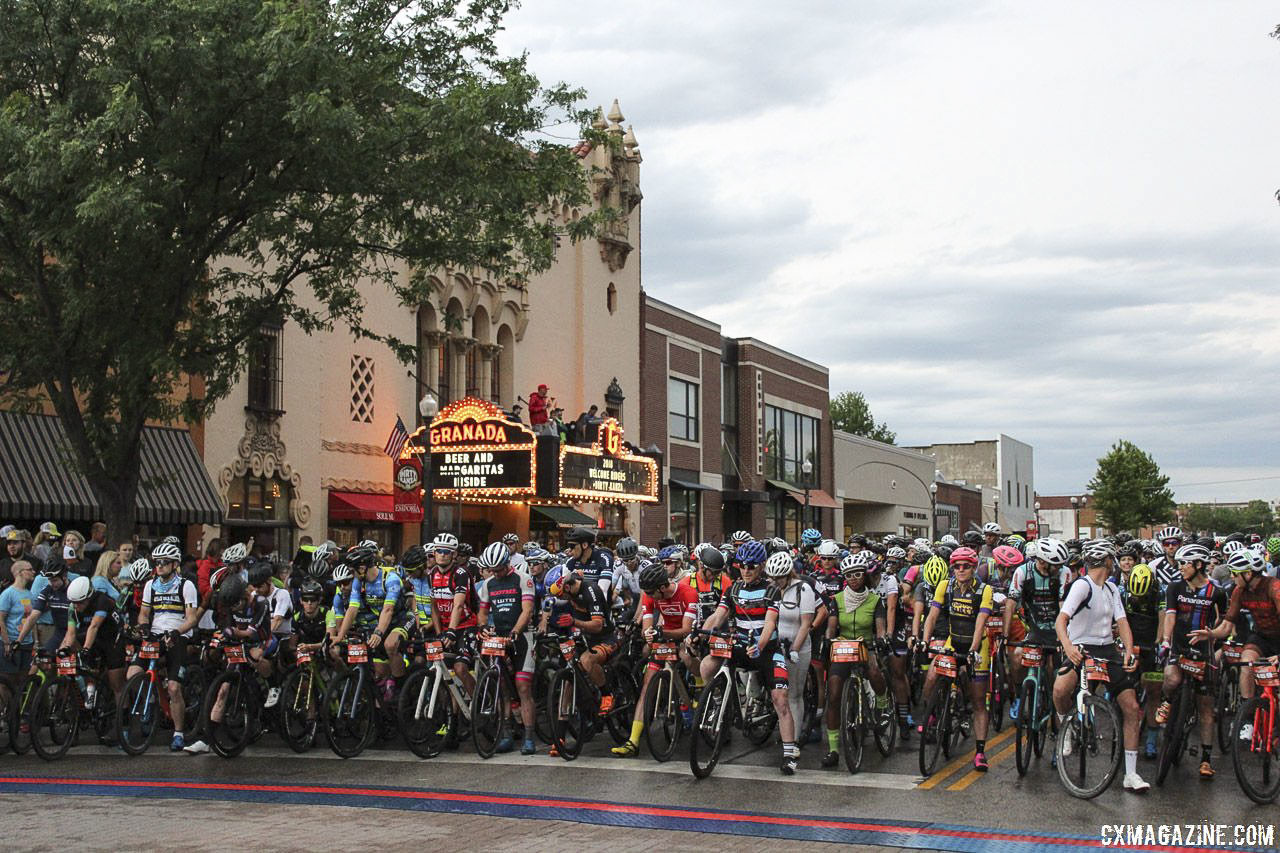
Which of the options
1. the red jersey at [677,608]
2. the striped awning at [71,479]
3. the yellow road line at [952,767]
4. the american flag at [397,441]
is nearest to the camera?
the yellow road line at [952,767]

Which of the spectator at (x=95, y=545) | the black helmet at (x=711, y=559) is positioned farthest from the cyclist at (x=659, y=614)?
the spectator at (x=95, y=545)

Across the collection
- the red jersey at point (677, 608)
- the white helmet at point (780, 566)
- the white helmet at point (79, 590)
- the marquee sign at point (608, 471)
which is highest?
the marquee sign at point (608, 471)

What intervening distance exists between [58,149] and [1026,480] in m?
89.5

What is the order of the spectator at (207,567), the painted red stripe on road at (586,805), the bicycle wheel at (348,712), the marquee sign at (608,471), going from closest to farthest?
1. the painted red stripe on road at (586,805)
2. the bicycle wheel at (348,712)
3. the spectator at (207,567)
4. the marquee sign at (608,471)

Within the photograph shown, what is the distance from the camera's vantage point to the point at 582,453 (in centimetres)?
3083

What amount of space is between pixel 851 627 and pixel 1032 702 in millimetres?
1766

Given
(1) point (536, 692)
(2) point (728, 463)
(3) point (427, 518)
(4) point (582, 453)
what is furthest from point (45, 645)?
(2) point (728, 463)

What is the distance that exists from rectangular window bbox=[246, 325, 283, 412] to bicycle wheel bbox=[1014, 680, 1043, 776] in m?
18.2

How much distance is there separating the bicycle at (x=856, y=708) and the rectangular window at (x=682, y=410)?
2997 centimetres

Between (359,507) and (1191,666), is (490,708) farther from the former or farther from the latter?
(359,507)

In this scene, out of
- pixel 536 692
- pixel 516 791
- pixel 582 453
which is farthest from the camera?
pixel 582 453

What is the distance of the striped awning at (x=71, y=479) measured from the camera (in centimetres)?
2077

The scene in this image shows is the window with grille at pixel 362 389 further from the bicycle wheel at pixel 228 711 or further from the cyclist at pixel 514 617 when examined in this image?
the cyclist at pixel 514 617

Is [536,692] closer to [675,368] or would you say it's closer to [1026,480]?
[675,368]
